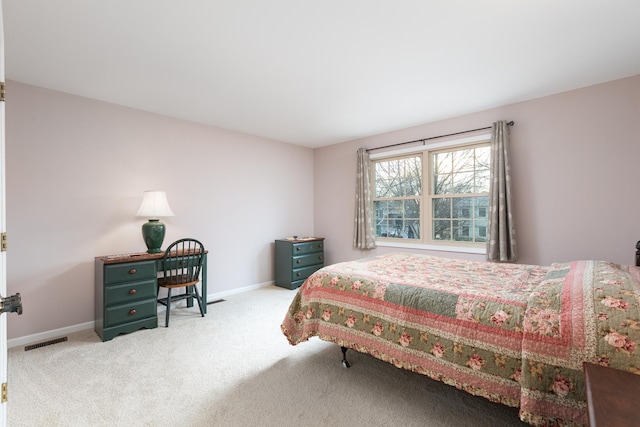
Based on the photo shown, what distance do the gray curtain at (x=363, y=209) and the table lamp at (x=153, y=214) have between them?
2.63 metres

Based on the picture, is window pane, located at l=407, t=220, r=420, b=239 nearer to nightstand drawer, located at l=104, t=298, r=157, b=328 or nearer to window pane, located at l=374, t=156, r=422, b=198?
window pane, located at l=374, t=156, r=422, b=198

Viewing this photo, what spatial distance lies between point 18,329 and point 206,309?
1.59 metres

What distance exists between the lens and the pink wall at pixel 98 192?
2.67m

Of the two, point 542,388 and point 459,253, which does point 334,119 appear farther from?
point 542,388

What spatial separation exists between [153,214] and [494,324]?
10.4 ft

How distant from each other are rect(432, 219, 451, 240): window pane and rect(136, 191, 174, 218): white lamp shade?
3.36 metres

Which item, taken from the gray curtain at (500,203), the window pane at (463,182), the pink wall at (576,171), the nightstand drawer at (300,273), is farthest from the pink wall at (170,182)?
the nightstand drawer at (300,273)

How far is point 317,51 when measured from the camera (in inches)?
86.8

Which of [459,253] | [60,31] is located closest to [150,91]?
[60,31]

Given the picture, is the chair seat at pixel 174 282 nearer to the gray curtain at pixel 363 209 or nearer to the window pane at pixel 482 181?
the gray curtain at pixel 363 209

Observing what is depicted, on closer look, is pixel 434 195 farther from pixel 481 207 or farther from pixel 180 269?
pixel 180 269

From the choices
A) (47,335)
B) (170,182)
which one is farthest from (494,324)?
(47,335)

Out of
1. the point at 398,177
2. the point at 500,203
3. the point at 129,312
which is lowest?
the point at 129,312

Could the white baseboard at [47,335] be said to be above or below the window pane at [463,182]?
below
